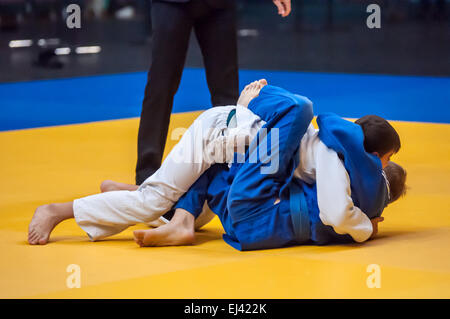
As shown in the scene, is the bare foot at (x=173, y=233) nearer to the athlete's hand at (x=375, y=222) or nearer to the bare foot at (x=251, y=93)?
the bare foot at (x=251, y=93)

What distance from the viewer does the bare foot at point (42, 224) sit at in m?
2.36

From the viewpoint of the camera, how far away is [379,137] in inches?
89.0

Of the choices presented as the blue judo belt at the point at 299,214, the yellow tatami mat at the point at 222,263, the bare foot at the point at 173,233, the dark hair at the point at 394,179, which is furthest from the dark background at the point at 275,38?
the blue judo belt at the point at 299,214

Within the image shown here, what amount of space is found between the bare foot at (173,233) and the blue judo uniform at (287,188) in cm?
15

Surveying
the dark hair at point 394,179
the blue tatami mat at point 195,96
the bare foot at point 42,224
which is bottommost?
the blue tatami mat at point 195,96

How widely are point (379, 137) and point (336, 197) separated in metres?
0.27

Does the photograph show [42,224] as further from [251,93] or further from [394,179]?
[394,179]

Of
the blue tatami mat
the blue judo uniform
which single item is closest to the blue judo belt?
the blue judo uniform

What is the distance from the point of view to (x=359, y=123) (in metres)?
2.32

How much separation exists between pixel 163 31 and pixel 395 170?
4.07 ft

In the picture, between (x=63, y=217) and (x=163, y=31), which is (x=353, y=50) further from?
(x=63, y=217)

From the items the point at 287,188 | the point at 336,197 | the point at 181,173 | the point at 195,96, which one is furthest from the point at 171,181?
the point at 195,96

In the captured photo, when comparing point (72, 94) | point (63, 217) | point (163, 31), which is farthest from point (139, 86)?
point (63, 217)
